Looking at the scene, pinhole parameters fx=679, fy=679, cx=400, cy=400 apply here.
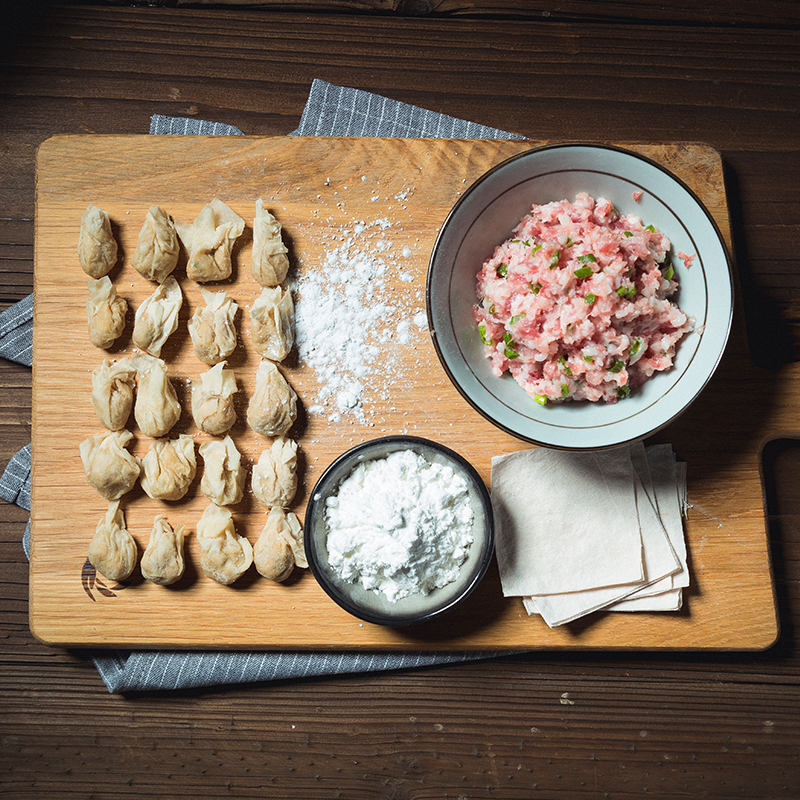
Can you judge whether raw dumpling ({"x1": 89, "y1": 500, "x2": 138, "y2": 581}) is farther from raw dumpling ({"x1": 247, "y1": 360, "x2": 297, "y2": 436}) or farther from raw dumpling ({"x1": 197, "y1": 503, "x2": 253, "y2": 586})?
raw dumpling ({"x1": 247, "y1": 360, "x2": 297, "y2": 436})

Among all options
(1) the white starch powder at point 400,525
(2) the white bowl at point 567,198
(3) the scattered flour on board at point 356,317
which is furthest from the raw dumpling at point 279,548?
(2) the white bowl at point 567,198

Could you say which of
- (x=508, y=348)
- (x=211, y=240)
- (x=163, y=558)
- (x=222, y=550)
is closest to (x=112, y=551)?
(x=163, y=558)

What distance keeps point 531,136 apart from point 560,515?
89 centimetres

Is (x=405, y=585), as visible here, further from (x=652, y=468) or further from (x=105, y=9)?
(x=105, y=9)

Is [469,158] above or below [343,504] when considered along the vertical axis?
above

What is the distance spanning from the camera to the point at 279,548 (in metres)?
1.34

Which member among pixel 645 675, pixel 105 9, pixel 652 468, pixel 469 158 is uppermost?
pixel 105 9

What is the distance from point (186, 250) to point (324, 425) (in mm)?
477

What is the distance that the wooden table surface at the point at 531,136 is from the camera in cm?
153

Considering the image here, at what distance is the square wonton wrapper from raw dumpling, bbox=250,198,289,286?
0.59 m

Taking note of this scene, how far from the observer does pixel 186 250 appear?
1448mm

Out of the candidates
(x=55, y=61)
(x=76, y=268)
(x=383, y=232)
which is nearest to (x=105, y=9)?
(x=55, y=61)

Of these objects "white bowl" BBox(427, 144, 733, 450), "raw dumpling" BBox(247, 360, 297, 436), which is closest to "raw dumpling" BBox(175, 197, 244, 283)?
"raw dumpling" BBox(247, 360, 297, 436)

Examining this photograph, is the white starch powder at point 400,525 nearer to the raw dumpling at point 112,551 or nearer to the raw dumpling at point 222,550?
the raw dumpling at point 222,550
